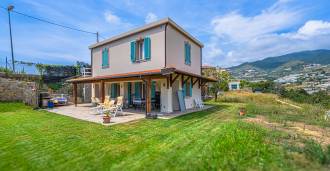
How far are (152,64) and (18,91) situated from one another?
11.2 m

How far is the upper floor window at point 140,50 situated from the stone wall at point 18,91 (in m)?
7.92

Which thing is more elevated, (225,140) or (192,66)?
(192,66)

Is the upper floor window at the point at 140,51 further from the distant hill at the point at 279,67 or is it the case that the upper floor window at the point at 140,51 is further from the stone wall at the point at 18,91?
the distant hill at the point at 279,67

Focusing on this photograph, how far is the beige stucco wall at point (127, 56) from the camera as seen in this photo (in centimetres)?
1153

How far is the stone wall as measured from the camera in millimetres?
14419

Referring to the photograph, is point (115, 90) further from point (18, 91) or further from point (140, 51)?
point (18, 91)

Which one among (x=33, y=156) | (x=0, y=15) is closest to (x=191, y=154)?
(x=33, y=156)

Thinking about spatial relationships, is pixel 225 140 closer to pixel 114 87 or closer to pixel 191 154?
pixel 191 154

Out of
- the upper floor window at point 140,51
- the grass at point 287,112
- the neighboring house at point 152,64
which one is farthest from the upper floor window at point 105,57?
the grass at point 287,112

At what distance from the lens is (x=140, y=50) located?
42.9 ft

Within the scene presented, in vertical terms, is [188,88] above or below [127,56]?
below

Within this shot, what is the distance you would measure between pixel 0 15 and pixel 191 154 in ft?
78.3

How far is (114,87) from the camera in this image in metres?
15.8

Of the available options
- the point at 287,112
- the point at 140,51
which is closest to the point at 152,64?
the point at 140,51
